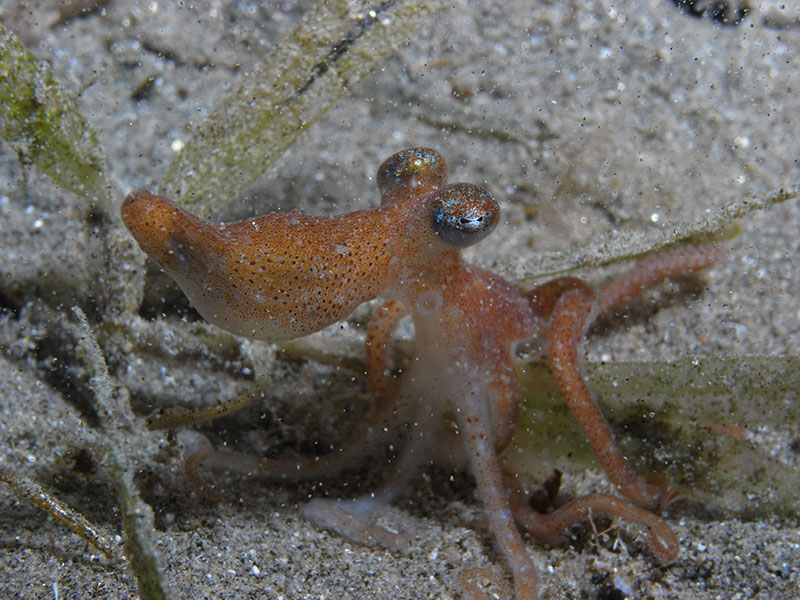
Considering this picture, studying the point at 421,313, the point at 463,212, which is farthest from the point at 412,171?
the point at 421,313

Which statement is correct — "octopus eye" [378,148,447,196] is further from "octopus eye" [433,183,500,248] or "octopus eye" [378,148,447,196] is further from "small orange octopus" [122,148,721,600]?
"octopus eye" [433,183,500,248]

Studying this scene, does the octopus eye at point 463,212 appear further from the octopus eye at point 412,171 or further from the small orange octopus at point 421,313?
the octopus eye at point 412,171

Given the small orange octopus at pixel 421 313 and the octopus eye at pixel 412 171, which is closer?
the small orange octopus at pixel 421 313

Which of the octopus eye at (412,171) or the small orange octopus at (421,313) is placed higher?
the octopus eye at (412,171)

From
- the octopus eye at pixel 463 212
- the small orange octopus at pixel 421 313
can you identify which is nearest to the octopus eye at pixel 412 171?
the small orange octopus at pixel 421 313

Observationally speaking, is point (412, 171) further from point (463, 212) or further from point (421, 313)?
point (421, 313)

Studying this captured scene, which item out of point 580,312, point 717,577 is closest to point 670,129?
point 580,312

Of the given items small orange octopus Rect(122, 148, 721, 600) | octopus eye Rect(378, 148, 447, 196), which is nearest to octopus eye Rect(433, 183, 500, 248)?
small orange octopus Rect(122, 148, 721, 600)

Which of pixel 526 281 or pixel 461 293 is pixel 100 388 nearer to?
pixel 461 293
